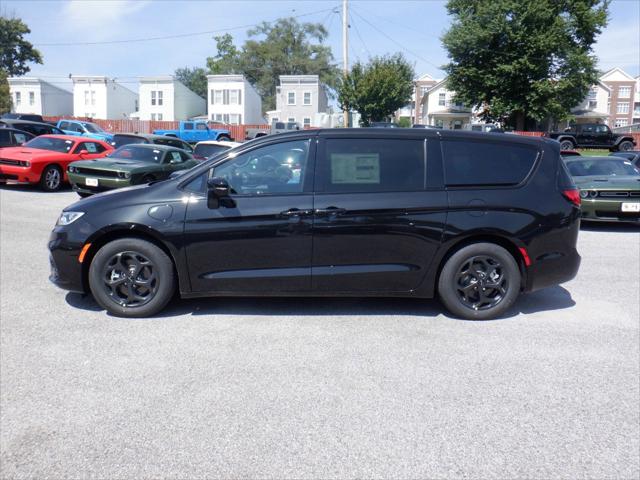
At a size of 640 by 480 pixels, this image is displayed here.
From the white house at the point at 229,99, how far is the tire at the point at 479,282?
58341 mm

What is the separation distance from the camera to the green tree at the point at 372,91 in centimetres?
4584

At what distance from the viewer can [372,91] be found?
46.0 metres

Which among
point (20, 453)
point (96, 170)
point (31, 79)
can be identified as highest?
point (31, 79)

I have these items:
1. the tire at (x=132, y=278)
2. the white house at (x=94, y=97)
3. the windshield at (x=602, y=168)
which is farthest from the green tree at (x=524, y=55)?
the tire at (x=132, y=278)

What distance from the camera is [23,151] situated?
568 inches

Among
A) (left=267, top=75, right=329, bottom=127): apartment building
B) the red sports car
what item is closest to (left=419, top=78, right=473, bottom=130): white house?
(left=267, top=75, right=329, bottom=127): apartment building

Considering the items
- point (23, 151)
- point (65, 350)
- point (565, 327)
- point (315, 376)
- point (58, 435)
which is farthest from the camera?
point (23, 151)

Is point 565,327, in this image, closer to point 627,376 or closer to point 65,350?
point 627,376

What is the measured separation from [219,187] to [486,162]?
2.54 metres

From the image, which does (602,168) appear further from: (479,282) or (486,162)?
(479,282)

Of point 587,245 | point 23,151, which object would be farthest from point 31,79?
point 587,245

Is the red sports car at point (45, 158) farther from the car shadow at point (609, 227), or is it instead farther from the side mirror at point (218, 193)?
the car shadow at point (609, 227)

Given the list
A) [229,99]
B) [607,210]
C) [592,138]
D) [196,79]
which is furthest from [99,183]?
[196,79]

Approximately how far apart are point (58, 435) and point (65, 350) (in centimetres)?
133
